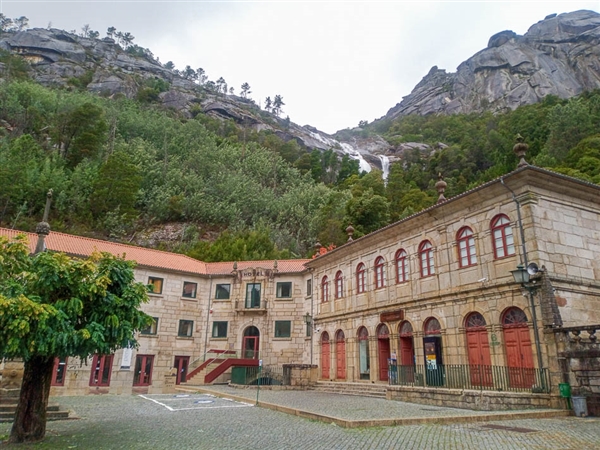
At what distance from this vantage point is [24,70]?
78500 millimetres

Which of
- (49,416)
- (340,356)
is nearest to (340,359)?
(340,356)

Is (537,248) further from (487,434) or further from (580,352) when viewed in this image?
(487,434)

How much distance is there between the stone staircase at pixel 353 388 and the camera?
1752 cm

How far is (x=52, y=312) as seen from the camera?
760cm

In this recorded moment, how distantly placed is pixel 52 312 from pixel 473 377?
12.8 meters

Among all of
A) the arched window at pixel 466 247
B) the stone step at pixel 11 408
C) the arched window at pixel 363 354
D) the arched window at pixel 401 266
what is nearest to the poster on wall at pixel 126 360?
the arched window at pixel 363 354

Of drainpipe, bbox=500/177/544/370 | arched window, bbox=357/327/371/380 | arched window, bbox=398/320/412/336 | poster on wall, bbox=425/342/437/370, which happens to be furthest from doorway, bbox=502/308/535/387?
arched window, bbox=357/327/371/380

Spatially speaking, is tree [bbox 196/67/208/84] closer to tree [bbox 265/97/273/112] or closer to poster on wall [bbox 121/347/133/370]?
tree [bbox 265/97/273/112]

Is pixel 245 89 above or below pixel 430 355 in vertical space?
above

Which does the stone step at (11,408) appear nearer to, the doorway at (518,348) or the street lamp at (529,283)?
the doorway at (518,348)

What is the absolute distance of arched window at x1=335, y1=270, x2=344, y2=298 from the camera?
23.6 m

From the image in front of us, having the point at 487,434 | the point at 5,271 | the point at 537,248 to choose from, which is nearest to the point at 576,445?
the point at 487,434

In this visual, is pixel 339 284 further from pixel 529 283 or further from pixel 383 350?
pixel 529 283

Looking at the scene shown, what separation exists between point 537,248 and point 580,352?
325cm
